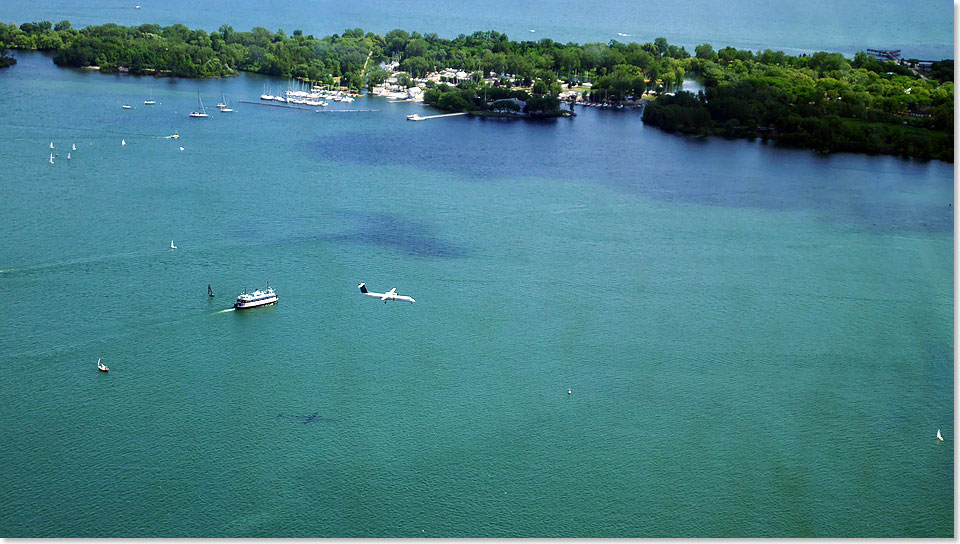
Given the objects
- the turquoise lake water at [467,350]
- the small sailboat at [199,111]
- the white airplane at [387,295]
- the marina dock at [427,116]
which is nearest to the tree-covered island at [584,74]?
the marina dock at [427,116]

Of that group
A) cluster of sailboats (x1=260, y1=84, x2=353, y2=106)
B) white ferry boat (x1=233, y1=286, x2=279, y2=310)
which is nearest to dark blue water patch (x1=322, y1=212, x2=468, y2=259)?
white ferry boat (x1=233, y1=286, x2=279, y2=310)

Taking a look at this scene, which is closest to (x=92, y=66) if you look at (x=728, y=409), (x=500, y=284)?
(x=500, y=284)

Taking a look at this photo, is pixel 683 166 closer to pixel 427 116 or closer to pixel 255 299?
pixel 427 116

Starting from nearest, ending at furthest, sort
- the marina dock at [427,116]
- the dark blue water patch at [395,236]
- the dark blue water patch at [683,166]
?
the dark blue water patch at [395,236]
the dark blue water patch at [683,166]
the marina dock at [427,116]

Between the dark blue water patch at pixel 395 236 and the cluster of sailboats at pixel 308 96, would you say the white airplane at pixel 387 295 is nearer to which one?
the dark blue water patch at pixel 395 236

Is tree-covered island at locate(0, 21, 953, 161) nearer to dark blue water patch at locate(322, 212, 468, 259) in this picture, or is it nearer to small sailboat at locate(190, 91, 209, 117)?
small sailboat at locate(190, 91, 209, 117)

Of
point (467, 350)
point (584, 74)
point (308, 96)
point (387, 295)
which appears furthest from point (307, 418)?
point (584, 74)
